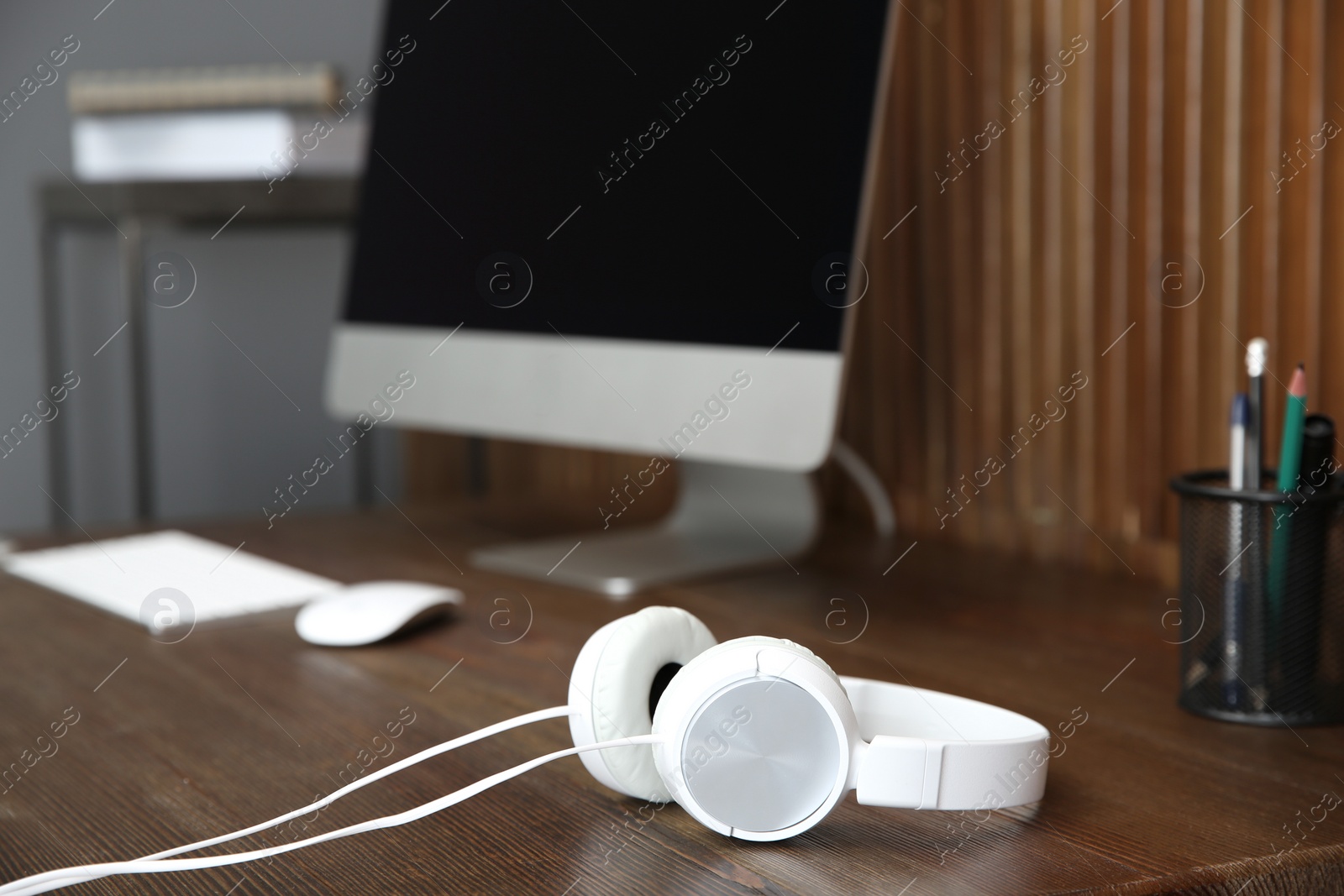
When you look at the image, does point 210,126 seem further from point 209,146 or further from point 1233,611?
point 1233,611

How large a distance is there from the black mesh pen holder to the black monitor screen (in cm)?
27

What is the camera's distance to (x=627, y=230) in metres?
0.90

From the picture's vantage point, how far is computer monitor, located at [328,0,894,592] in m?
0.79

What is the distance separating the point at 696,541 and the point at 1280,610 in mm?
509

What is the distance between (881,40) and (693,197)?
164 millimetres

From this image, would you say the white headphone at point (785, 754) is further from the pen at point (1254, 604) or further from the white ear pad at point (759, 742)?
the pen at point (1254, 604)

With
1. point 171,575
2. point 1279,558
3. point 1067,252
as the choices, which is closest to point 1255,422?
point 1279,558

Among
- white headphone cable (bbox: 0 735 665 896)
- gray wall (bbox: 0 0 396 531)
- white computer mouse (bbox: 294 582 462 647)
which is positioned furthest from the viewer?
gray wall (bbox: 0 0 396 531)

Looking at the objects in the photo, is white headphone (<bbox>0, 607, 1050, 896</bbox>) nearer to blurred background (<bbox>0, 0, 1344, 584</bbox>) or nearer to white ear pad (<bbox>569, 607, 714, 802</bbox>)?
white ear pad (<bbox>569, 607, 714, 802</bbox>)

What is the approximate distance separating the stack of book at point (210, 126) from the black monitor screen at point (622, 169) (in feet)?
1.64

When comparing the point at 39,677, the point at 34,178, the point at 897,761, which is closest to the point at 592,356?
the point at 39,677

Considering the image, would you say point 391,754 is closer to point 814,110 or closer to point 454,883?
point 454,883

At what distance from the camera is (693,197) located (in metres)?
0.86

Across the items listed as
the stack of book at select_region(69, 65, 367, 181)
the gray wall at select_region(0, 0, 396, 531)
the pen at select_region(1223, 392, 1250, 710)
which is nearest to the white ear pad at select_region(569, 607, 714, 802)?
the pen at select_region(1223, 392, 1250, 710)
